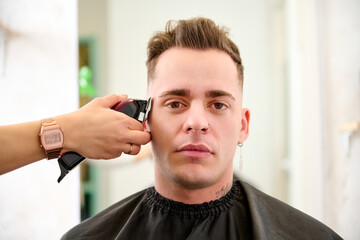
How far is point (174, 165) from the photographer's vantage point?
1.36m

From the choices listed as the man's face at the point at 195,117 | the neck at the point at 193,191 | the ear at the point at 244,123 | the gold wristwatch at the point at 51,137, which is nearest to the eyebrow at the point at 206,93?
the man's face at the point at 195,117

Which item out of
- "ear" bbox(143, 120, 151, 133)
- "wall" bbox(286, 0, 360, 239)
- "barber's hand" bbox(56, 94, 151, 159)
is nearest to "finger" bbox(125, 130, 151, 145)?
"barber's hand" bbox(56, 94, 151, 159)

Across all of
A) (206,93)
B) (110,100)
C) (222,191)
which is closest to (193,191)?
(222,191)

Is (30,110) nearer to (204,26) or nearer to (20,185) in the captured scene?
(20,185)

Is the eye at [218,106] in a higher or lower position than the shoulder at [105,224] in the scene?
higher

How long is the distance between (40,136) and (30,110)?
0.98m

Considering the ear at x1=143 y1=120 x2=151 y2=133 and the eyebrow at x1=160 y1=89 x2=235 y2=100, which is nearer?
the eyebrow at x1=160 y1=89 x2=235 y2=100

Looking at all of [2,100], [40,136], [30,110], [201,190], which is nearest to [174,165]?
[201,190]

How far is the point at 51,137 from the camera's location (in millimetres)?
1184

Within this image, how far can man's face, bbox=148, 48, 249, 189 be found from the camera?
132 centimetres

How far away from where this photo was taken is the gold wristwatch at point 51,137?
117 centimetres

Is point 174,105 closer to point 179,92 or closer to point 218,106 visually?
point 179,92

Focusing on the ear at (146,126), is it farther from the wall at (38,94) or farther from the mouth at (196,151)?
the wall at (38,94)

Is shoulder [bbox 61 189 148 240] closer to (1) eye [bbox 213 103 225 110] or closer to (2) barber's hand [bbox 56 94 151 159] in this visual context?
(2) barber's hand [bbox 56 94 151 159]
